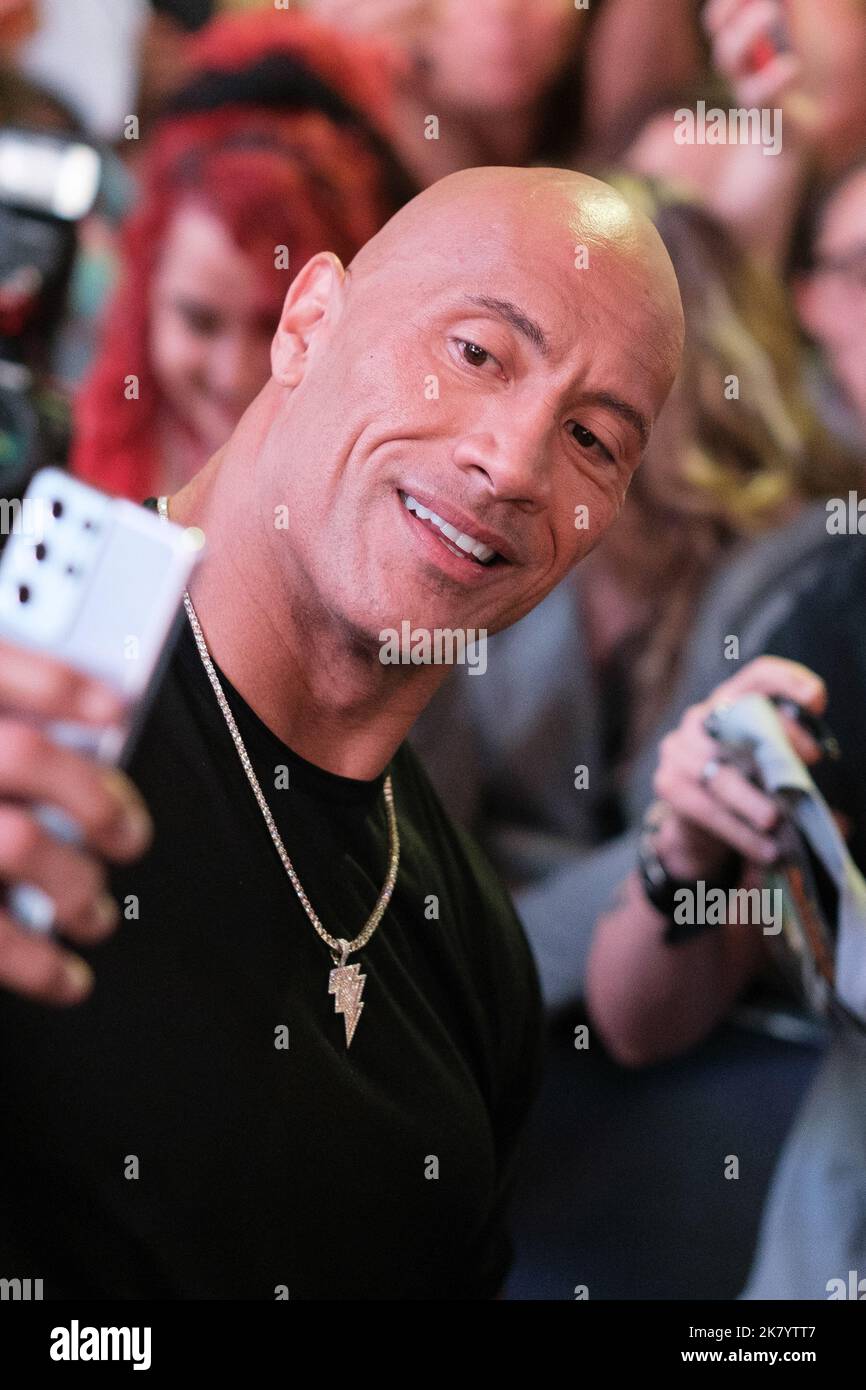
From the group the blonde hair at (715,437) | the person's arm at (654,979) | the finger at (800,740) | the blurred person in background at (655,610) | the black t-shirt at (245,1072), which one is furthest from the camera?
the blonde hair at (715,437)

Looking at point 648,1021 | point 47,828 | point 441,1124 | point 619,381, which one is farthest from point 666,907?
point 47,828

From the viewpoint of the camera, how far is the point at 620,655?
2.15 metres

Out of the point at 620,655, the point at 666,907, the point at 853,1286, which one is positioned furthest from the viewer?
the point at 620,655

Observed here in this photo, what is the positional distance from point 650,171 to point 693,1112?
1.44 metres

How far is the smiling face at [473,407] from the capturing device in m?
0.79

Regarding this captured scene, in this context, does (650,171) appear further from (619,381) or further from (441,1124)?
(441,1124)

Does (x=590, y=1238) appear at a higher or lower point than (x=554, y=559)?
lower

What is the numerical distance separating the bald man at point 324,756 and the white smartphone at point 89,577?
23 centimetres

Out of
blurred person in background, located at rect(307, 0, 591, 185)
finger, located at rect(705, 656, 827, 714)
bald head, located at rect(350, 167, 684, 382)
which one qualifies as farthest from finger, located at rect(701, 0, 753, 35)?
bald head, located at rect(350, 167, 684, 382)

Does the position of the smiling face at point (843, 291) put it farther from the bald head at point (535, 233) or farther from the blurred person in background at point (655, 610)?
the bald head at point (535, 233)

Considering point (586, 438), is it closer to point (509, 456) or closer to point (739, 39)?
point (509, 456)

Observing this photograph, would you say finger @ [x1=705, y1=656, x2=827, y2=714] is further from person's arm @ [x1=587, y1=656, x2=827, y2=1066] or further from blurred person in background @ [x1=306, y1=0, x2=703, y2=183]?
blurred person in background @ [x1=306, y1=0, x2=703, y2=183]

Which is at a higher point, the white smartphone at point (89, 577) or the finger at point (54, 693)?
the white smartphone at point (89, 577)

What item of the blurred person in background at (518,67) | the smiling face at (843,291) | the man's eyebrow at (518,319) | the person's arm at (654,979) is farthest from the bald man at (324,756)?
the blurred person in background at (518,67)
